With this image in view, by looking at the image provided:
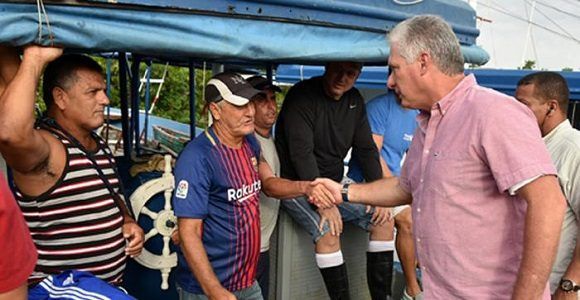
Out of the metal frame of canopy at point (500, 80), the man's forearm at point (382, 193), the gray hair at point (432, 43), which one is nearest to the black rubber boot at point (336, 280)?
the man's forearm at point (382, 193)

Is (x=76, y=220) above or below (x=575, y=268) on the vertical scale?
above

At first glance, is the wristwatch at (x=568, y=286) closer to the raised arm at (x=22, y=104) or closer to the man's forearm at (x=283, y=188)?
the man's forearm at (x=283, y=188)

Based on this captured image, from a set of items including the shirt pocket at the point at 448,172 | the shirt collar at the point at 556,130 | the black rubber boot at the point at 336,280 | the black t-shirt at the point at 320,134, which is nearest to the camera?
the shirt pocket at the point at 448,172

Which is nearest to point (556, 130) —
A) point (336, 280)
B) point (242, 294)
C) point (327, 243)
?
point (327, 243)

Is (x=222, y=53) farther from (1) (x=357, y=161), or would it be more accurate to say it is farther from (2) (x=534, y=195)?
(1) (x=357, y=161)

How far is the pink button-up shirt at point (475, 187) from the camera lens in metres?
1.70

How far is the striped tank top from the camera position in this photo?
196cm

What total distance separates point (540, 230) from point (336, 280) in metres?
1.79

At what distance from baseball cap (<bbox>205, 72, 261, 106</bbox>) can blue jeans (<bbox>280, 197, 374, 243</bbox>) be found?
3.10 ft

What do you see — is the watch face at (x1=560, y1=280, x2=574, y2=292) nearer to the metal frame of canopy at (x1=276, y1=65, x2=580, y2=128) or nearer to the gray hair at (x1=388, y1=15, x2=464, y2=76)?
the gray hair at (x1=388, y1=15, x2=464, y2=76)

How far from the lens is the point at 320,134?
3.24 metres

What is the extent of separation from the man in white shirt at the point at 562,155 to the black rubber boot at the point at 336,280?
3.87ft

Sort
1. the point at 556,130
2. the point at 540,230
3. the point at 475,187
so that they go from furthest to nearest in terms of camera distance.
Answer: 1. the point at 556,130
2. the point at 475,187
3. the point at 540,230

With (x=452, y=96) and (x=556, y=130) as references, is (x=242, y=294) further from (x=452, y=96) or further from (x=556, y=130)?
(x=556, y=130)
